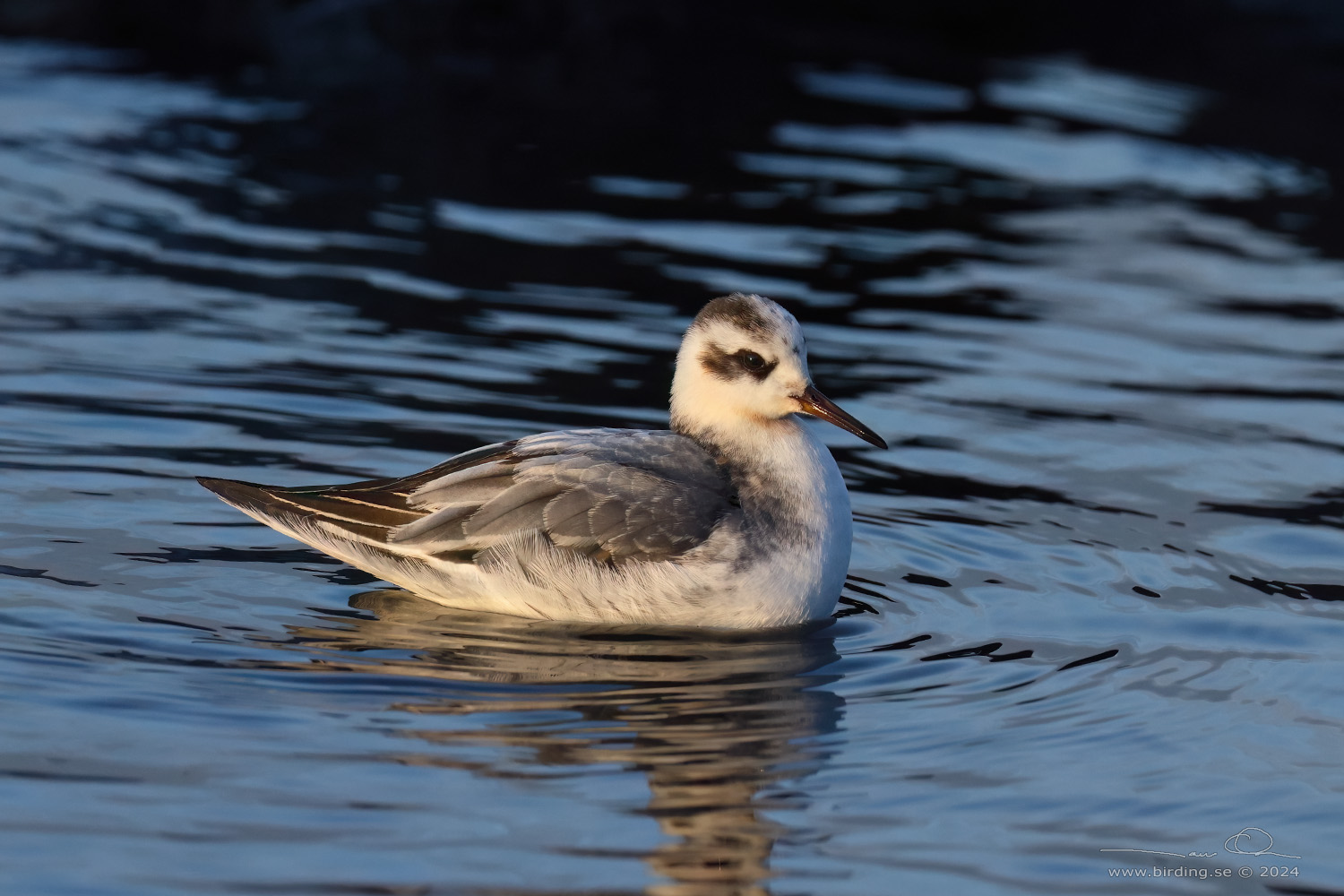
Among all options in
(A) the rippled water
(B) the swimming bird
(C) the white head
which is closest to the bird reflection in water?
(A) the rippled water

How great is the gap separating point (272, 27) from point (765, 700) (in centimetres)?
1376

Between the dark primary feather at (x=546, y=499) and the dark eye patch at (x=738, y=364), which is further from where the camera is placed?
the dark eye patch at (x=738, y=364)

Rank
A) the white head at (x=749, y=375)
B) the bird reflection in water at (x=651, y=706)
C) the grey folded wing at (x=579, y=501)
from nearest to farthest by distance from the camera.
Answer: the bird reflection in water at (x=651, y=706), the grey folded wing at (x=579, y=501), the white head at (x=749, y=375)

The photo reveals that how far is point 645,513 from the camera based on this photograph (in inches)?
313

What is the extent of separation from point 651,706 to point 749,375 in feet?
5.99

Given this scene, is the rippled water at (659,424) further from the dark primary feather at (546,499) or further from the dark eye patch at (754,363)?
the dark eye patch at (754,363)

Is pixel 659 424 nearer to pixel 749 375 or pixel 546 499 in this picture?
pixel 749 375

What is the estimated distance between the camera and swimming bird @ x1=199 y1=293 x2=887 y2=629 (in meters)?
7.94

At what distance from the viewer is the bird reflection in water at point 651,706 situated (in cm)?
630
